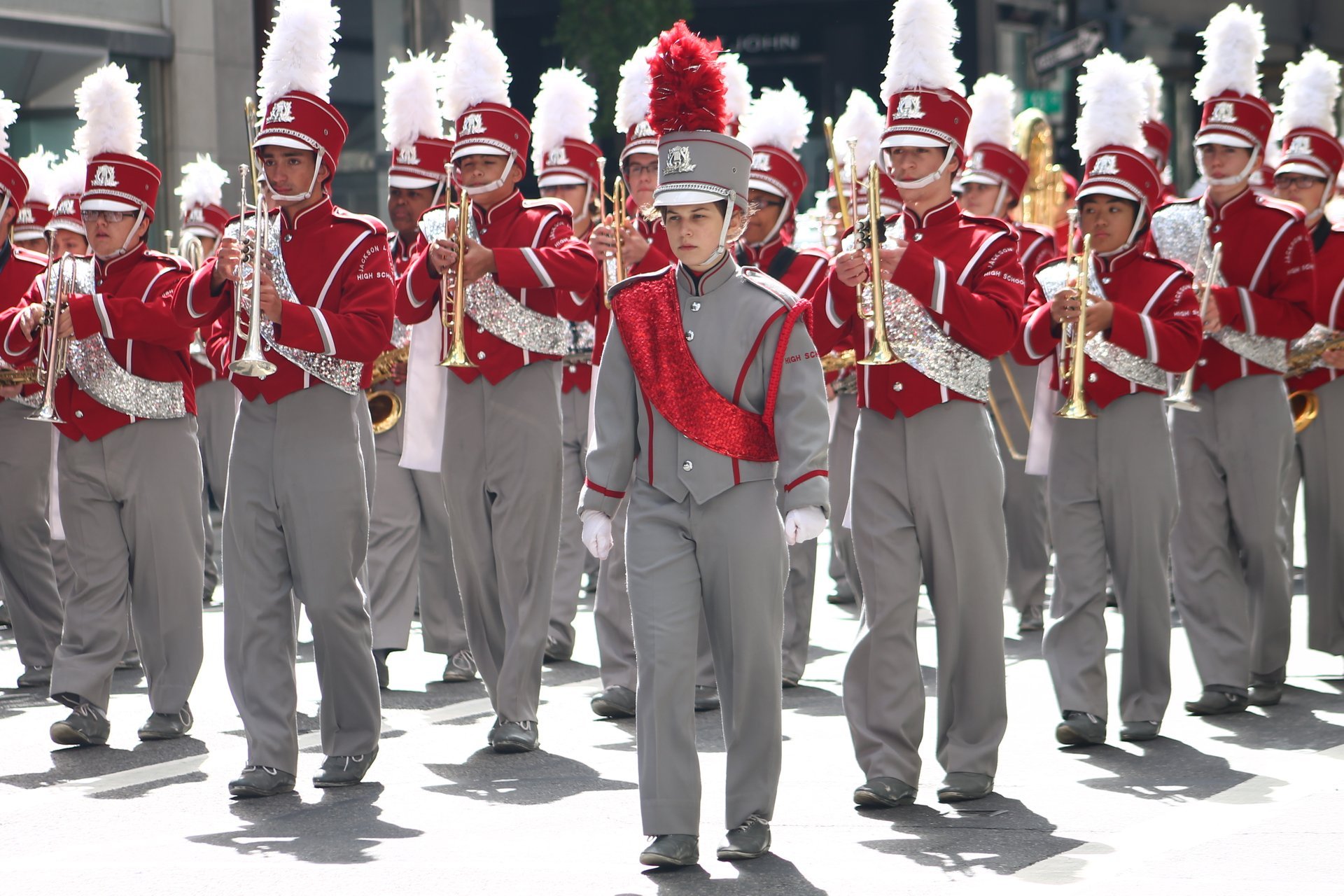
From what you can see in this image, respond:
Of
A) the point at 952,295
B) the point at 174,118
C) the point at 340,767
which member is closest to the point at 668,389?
the point at 952,295

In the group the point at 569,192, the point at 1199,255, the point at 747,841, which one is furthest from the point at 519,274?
the point at 1199,255

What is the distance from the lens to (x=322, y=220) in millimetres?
7324

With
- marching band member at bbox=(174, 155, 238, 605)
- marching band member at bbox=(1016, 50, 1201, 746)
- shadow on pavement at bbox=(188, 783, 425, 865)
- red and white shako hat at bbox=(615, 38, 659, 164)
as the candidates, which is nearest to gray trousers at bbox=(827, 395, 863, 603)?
red and white shako hat at bbox=(615, 38, 659, 164)

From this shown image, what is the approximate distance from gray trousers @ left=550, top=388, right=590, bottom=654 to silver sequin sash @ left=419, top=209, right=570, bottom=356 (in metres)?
1.70

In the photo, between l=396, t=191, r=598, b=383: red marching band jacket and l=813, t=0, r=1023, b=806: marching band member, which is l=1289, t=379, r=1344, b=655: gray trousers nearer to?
l=813, t=0, r=1023, b=806: marching band member

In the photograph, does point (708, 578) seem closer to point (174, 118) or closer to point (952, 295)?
point (952, 295)

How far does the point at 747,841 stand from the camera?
6035 mm

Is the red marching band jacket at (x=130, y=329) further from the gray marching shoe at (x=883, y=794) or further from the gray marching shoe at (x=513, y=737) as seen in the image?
the gray marching shoe at (x=883, y=794)

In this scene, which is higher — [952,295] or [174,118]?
[174,118]

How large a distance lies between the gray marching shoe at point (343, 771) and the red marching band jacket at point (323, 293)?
132 cm

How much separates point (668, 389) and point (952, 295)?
112 cm

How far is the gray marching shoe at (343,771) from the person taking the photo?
723 cm

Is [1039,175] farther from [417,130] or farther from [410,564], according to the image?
[410,564]

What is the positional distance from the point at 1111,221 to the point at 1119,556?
1.32m
